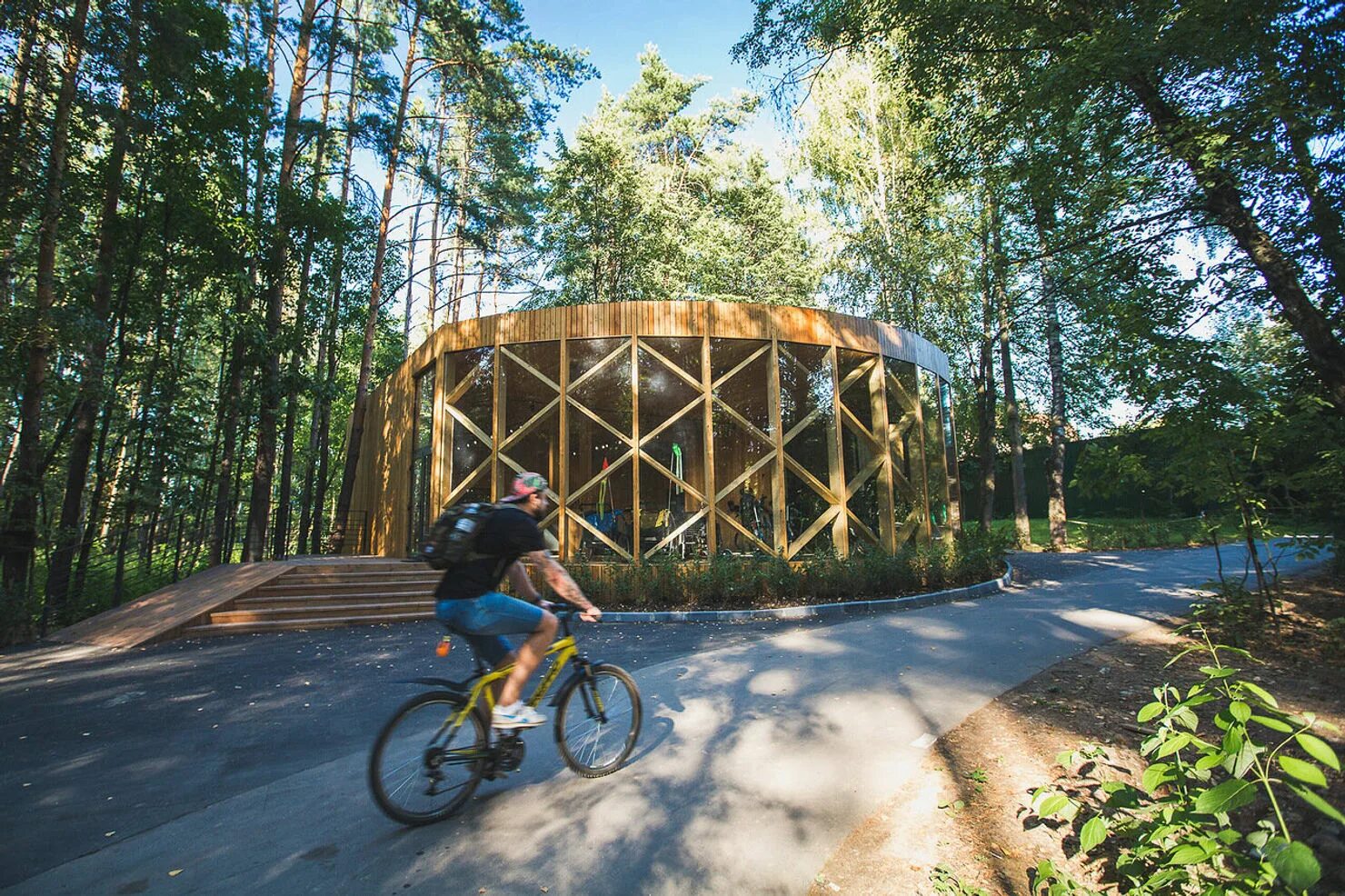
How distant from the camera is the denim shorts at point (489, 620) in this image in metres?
3.13

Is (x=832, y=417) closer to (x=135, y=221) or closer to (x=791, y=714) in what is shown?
(x=791, y=714)

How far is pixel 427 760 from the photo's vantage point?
2.93 m

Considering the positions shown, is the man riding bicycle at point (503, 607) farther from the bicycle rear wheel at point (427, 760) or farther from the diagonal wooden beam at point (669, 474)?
the diagonal wooden beam at point (669, 474)

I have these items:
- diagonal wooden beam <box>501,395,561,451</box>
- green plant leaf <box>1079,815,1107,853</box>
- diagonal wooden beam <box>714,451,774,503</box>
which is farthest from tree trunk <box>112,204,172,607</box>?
green plant leaf <box>1079,815,1107,853</box>

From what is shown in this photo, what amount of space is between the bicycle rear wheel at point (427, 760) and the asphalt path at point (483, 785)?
11 cm

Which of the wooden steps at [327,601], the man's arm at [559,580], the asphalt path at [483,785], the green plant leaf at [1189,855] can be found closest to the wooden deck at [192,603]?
the wooden steps at [327,601]

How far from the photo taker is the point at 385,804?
2.81 meters

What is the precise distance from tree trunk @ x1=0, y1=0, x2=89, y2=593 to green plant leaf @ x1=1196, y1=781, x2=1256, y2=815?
11.5 m

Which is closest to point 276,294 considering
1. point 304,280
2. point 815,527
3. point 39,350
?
point 304,280

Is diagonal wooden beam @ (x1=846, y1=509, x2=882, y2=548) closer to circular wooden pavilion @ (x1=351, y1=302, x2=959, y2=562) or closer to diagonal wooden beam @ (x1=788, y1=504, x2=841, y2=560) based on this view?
circular wooden pavilion @ (x1=351, y1=302, x2=959, y2=562)

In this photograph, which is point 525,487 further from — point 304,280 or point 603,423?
point 304,280

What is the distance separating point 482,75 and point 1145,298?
14257 millimetres

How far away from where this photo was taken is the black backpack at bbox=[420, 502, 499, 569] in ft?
10.1

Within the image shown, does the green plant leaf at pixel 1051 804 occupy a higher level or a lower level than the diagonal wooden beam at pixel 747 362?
lower
